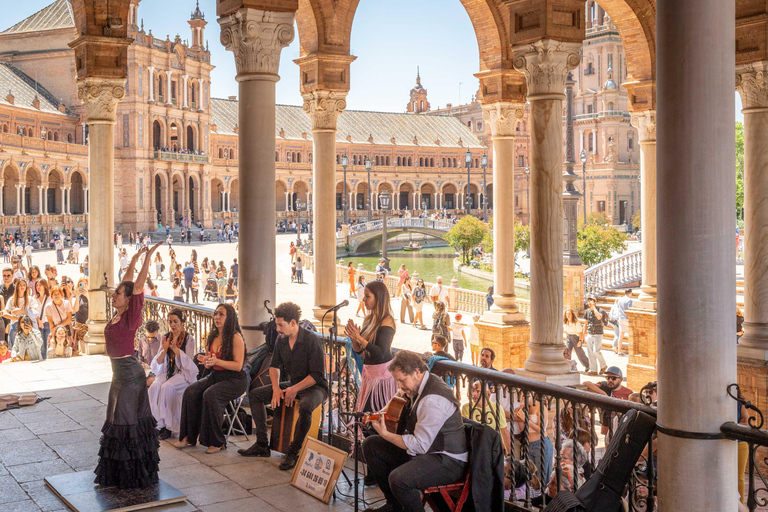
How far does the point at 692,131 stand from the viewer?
3.53 metres

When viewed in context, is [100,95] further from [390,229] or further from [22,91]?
[22,91]

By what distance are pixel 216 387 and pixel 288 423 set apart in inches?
26.7

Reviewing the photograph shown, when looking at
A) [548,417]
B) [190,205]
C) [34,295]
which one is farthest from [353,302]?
[190,205]

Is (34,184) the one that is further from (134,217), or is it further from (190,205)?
(190,205)

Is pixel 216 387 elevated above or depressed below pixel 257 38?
below

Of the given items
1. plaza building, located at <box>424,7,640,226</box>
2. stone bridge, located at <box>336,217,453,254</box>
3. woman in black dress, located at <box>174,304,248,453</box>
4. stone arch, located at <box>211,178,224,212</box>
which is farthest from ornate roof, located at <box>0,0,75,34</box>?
woman in black dress, located at <box>174,304,248,453</box>

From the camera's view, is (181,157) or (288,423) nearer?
(288,423)

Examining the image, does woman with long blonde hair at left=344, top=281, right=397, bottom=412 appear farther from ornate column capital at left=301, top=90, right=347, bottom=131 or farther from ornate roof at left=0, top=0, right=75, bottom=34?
ornate roof at left=0, top=0, right=75, bottom=34

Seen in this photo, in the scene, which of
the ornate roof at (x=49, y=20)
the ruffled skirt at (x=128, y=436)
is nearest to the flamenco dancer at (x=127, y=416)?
the ruffled skirt at (x=128, y=436)

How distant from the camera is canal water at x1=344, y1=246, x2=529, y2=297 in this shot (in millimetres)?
34072

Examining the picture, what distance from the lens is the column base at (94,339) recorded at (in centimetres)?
1070

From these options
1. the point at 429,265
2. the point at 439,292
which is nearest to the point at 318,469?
the point at 439,292

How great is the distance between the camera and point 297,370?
590cm

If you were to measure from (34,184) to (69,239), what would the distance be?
25.7 ft
